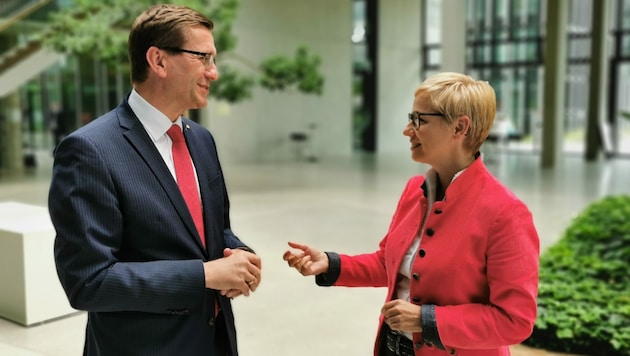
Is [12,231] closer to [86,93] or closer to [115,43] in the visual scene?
[115,43]

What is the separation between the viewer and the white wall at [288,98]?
66.3 ft

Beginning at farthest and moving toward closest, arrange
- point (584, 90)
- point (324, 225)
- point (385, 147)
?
point (385, 147), point (584, 90), point (324, 225)

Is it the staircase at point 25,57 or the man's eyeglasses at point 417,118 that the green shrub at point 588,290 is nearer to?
the man's eyeglasses at point 417,118

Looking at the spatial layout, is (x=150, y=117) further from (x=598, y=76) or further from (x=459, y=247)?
(x=598, y=76)

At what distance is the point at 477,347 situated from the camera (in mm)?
A: 1891

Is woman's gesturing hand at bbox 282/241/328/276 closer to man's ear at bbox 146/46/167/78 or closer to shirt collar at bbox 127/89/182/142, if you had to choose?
shirt collar at bbox 127/89/182/142

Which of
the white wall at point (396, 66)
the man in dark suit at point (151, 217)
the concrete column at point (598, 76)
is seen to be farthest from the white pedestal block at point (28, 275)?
the white wall at point (396, 66)

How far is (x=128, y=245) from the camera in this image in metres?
1.88

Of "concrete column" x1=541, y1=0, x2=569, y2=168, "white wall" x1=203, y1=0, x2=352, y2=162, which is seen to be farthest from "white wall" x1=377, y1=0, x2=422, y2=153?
"concrete column" x1=541, y1=0, x2=569, y2=168

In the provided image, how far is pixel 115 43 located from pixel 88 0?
1.35 metres

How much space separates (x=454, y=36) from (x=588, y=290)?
5.13 metres

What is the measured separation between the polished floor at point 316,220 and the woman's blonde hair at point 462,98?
2.85 metres

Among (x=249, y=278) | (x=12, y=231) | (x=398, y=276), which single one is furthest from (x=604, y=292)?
(x=12, y=231)

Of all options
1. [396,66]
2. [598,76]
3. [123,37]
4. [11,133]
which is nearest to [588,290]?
[123,37]
